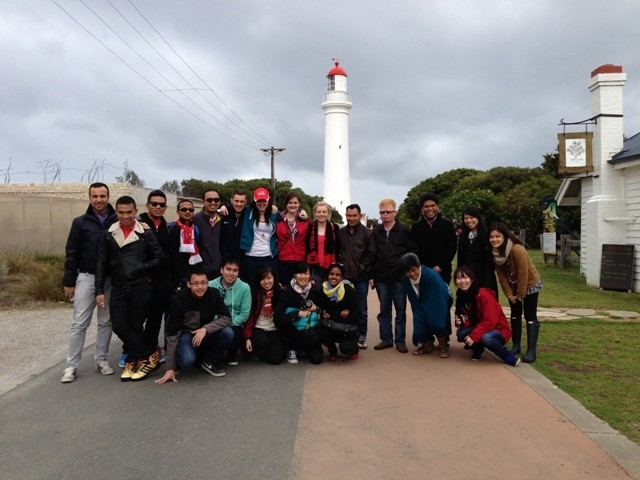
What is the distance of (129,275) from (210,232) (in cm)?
124

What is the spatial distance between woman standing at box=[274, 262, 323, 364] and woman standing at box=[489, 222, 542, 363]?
7.33ft

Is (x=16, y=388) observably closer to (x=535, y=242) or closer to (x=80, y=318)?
(x=80, y=318)

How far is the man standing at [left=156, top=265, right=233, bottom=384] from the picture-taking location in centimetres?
535

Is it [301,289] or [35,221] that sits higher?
[35,221]

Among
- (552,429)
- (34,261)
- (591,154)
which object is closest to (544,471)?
(552,429)

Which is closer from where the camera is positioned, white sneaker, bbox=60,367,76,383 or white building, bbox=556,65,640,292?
white sneaker, bbox=60,367,76,383

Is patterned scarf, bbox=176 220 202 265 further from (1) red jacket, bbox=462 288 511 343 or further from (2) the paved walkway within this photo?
(1) red jacket, bbox=462 288 511 343

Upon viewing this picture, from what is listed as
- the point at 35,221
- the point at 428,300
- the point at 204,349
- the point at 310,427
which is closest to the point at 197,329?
the point at 204,349

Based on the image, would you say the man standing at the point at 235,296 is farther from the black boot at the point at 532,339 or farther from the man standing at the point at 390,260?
the black boot at the point at 532,339

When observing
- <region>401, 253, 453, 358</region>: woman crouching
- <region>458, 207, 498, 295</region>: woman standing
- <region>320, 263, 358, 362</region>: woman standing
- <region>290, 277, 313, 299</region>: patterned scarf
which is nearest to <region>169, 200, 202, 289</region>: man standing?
<region>290, 277, 313, 299</region>: patterned scarf

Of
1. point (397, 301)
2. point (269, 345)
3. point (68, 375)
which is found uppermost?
point (397, 301)

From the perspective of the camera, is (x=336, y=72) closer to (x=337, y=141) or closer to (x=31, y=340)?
(x=337, y=141)

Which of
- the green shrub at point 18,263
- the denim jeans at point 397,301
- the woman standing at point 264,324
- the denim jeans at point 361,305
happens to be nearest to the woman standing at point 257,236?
the woman standing at point 264,324

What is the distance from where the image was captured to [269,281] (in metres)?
5.98
